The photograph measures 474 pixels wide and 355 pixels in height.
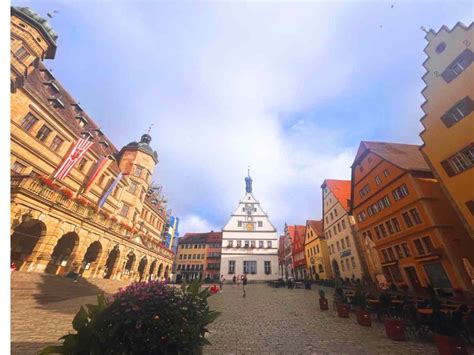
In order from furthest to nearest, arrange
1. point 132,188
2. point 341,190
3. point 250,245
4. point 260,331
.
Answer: point 250,245 < point 341,190 < point 132,188 < point 260,331

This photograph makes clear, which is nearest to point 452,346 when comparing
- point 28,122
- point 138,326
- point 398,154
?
point 138,326

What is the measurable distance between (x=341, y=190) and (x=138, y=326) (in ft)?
120

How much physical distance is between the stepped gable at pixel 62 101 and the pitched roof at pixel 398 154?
110ft

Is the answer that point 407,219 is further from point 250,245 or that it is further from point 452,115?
point 250,245

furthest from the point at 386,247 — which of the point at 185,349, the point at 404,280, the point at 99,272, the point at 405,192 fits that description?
the point at 99,272

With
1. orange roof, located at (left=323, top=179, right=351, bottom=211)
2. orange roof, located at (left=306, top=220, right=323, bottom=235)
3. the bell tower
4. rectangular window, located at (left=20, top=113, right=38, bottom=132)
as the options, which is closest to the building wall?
orange roof, located at (left=323, top=179, right=351, bottom=211)

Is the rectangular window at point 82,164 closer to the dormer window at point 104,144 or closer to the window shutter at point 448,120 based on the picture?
the dormer window at point 104,144

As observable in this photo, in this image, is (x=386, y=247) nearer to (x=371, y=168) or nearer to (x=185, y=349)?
(x=371, y=168)

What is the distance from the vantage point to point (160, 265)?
125 ft

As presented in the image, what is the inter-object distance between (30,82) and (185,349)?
26.5 metres

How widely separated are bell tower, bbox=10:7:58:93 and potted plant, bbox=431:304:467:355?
26888mm

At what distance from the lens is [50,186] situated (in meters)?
15.2

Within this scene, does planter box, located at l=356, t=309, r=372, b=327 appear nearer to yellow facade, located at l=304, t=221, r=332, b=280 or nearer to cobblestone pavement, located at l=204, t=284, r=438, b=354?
cobblestone pavement, located at l=204, t=284, r=438, b=354

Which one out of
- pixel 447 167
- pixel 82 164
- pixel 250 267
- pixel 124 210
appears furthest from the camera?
pixel 250 267
